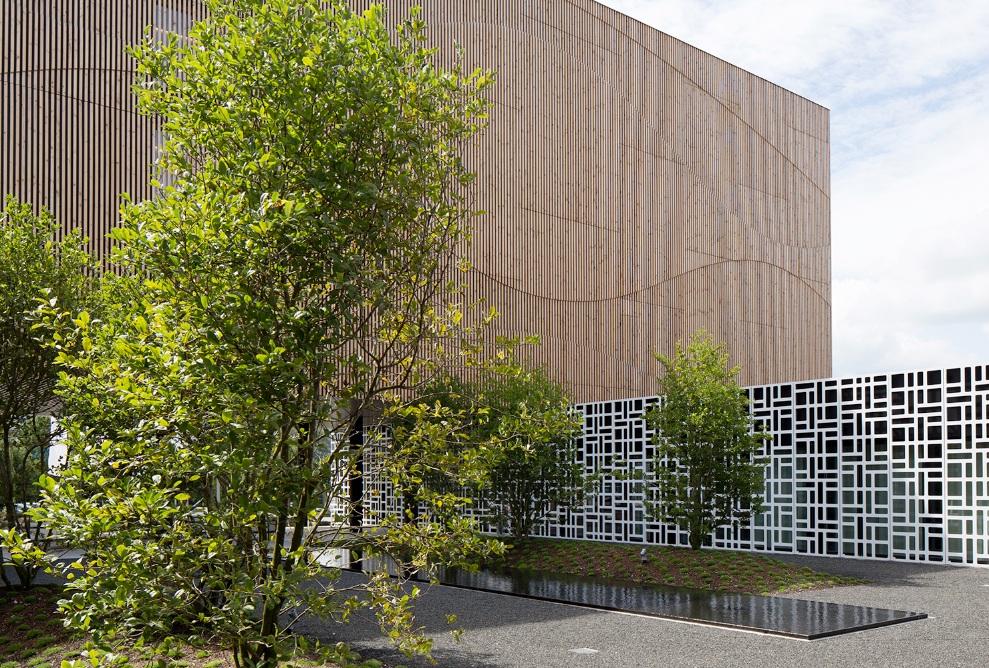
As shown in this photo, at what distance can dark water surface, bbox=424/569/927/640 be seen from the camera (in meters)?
10.1

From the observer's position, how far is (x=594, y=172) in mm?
29016

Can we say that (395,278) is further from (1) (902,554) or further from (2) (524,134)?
(2) (524,134)

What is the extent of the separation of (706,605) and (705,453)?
16.7 ft

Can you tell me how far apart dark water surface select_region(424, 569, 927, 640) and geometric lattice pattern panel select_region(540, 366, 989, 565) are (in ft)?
16.0

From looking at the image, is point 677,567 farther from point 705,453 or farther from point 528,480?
point 528,480

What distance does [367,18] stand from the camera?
5.72m

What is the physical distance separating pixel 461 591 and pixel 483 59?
1781 cm

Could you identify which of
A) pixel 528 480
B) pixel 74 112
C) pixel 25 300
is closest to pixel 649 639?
pixel 25 300

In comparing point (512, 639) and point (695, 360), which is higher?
point (695, 360)

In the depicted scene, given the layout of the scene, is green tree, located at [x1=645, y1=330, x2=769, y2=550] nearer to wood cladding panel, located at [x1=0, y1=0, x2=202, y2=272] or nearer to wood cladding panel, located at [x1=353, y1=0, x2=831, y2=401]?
wood cladding panel, located at [x1=353, y1=0, x2=831, y2=401]

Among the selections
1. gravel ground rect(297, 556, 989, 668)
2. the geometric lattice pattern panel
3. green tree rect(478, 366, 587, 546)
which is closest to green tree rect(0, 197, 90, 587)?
gravel ground rect(297, 556, 989, 668)

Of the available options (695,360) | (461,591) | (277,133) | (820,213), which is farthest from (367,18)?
(820,213)

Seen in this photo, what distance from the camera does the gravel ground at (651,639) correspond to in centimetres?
852

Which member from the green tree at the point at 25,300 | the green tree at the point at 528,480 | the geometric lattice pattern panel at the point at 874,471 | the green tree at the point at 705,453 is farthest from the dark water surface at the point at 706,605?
the green tree at the point at 25,300
